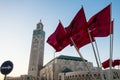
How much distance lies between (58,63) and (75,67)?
30.3 feet

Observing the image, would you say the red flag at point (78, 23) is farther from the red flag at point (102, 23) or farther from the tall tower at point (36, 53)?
the tall tower at point (36, 53)

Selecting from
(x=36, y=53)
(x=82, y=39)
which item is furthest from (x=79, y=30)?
(x=36, y=53)

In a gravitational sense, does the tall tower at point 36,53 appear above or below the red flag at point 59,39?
above

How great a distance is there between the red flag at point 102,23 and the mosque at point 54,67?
4208cm

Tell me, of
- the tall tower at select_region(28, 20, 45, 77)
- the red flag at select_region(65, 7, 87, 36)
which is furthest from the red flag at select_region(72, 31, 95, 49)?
the tall tower at select_region(28, 20, 45, 77)

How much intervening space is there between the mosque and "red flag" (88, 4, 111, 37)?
42.1 meters

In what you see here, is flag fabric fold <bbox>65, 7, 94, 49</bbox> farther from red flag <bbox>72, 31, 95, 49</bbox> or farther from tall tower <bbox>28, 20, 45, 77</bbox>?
tall tower <bbox>28, 20, 45, 77</bbox>

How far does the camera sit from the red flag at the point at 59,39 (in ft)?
49.4

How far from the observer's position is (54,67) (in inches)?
2948

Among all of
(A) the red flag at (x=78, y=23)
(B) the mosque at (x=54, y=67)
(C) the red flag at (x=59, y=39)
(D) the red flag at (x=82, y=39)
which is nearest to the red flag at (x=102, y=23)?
(A) the red flag at (x=78, y=23)

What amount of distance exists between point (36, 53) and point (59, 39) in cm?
7683

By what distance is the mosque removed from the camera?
60781 mm

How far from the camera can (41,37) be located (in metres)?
94.3

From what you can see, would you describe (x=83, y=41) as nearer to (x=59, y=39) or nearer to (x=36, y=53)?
(x=59, y=39)
